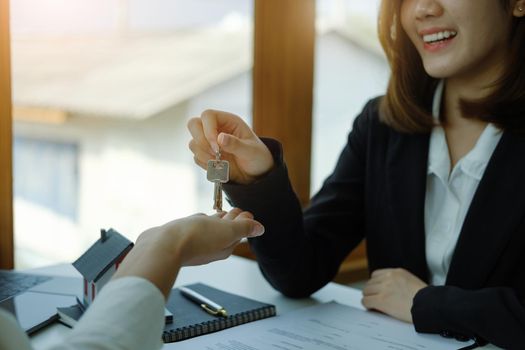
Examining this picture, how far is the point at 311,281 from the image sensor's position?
1.29 m

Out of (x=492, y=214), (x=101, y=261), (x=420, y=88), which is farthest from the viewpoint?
(x=420, y=88)

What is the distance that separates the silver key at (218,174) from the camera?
1.07 m

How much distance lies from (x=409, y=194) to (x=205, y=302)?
526 millimetres

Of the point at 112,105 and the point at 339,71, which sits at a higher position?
the point at 339,71

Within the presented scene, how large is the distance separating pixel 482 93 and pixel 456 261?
38cm

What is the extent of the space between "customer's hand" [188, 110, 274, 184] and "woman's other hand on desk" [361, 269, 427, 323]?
1.00 feet

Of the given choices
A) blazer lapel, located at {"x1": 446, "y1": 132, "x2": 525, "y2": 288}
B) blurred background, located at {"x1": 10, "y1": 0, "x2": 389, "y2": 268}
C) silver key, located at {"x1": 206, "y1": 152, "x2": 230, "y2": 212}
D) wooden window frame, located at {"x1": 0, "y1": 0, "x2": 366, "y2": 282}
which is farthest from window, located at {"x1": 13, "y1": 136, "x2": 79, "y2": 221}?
blazer lapel, located at {"x1": 446, "y1": 132, "x2": 525, "y2": 288}

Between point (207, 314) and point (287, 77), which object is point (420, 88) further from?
point (207, 314)

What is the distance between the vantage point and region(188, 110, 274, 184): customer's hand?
1089 mm

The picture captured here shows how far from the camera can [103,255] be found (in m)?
1.01

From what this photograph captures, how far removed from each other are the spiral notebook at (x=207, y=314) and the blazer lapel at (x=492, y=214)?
0.42m

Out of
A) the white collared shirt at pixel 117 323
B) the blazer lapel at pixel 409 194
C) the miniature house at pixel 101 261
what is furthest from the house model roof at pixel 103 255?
the blazer lapel at pixel 409 194

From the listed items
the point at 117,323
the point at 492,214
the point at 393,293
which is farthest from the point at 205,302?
the point at 492,214

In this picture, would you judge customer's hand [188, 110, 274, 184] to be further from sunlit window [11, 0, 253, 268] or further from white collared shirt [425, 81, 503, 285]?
sunlit window [11, 0, 253, 268]
